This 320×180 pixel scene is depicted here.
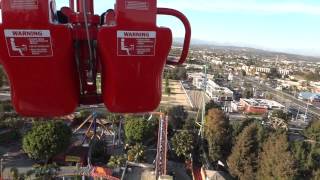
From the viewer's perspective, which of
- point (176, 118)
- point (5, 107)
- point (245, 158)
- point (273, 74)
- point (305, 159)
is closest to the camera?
point (305, 159)

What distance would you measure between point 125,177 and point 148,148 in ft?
22.9

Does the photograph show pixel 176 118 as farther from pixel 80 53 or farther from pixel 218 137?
pixel 80 53

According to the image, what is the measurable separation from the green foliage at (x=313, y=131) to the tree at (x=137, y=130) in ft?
59.6

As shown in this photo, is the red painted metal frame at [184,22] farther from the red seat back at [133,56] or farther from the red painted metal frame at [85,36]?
the red painted metal frame at [85,36]

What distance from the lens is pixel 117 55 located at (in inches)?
149

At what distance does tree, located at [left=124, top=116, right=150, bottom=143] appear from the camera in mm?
32100

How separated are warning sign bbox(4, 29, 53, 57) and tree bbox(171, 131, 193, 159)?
27850 mm

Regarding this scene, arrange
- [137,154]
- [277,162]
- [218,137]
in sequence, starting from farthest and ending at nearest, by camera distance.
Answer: [218,137], [137,154], [277,162]

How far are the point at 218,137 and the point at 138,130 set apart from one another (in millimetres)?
6565

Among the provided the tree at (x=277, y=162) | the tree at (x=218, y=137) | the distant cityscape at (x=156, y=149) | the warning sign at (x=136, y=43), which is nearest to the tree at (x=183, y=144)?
the distant cityscape at (x=156, y=149)

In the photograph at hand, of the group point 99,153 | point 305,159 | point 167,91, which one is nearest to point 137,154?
point 99,153

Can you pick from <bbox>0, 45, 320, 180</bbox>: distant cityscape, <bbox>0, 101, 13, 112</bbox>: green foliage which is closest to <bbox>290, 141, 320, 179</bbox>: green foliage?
<bbox>0, 45, 320, 180</bbox>: distant cityscape

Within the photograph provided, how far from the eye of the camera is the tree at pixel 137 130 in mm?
32100

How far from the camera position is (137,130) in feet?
105
